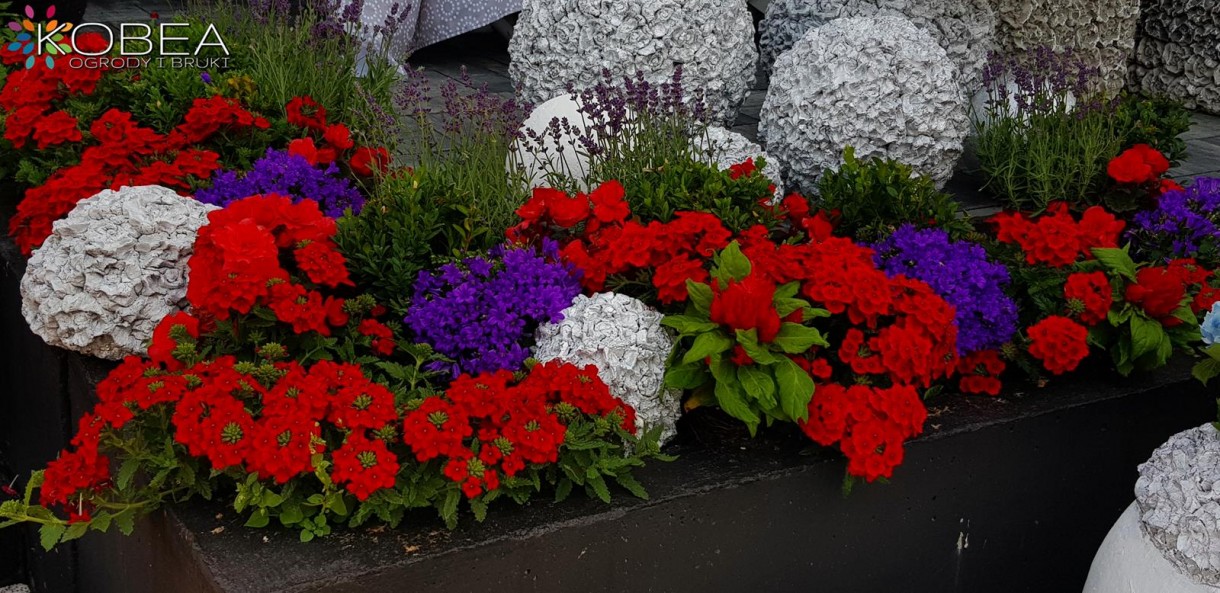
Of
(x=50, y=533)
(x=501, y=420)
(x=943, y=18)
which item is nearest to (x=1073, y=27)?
(x=943, y=18)

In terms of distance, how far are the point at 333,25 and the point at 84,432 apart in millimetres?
1823

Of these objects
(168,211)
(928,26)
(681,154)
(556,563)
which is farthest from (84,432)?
(928,26)

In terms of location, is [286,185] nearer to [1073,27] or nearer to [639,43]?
[639,43]

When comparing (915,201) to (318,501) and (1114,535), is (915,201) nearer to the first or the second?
(1114,535)

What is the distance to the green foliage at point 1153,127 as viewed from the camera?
3.24m

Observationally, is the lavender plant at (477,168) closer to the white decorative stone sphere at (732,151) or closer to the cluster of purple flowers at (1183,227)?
the white decorative stone sphere at (732,151)

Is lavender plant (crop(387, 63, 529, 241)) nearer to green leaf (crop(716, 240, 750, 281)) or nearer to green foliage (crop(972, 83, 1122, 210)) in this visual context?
A: green leaf (crop(716, 240, 750, 281))

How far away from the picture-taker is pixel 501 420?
1860mm

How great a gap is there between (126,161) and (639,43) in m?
1.32

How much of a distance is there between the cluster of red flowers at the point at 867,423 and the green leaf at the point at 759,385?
0.28 feet

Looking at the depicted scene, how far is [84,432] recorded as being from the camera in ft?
6.02

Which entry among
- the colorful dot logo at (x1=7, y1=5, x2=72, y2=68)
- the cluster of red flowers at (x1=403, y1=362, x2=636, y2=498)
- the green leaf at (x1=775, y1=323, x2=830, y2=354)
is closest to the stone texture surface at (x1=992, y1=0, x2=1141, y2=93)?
the green leaf at (x1=775, y1=323, x2=830, y2=354)

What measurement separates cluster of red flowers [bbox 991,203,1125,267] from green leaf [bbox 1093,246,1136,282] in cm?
6

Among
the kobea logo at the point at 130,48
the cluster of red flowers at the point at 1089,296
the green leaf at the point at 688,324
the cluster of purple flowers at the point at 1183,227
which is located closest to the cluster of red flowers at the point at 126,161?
the kobea logo at the point at 130,48
